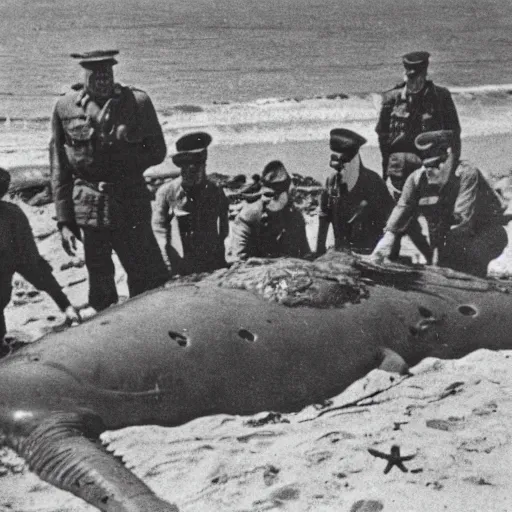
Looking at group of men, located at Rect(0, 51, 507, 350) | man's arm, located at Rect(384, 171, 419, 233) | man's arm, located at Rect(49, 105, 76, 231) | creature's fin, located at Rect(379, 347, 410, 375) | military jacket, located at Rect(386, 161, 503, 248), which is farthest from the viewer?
military jacket, located at Rect(386, 161, 503, 248)

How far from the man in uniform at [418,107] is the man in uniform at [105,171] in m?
2.66

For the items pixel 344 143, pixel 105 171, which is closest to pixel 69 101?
pixel 105 171

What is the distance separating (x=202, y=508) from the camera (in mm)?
4918

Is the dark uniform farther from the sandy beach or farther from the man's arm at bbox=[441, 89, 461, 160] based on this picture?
the sandy beach

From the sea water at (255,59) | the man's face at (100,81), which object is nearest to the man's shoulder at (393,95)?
the man's face at (100,81)

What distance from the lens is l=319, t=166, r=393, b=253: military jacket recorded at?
27.6 ft

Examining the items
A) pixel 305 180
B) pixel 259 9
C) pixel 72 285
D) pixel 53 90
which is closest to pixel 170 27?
pixel 259 9

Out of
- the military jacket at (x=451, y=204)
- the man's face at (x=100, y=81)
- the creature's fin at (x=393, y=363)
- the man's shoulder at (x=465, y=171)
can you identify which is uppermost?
the man's face at (x=100, y=81)

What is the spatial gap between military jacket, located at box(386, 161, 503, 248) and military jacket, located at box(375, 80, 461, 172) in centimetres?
53

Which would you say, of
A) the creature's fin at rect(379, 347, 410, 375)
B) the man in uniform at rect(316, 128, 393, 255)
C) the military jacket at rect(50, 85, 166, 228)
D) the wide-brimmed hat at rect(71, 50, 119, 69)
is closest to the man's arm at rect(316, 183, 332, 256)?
the man in uniform at rect(316, 128, 393, 255)

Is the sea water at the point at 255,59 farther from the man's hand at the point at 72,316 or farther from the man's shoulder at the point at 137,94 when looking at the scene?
the man's hand at the point at 72,316

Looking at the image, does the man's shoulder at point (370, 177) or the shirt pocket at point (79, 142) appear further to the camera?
the man's shoulder at point (370, 177)

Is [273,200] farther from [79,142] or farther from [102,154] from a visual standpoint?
[79,142]

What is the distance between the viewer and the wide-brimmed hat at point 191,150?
26.1ft
